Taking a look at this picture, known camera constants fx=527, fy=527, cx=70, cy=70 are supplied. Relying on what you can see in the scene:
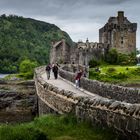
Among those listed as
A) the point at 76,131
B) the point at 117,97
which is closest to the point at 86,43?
the point at 117,97

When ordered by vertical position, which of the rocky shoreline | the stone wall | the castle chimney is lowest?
the rocky shoreline

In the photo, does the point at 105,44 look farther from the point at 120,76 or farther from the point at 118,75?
the point at 120,76

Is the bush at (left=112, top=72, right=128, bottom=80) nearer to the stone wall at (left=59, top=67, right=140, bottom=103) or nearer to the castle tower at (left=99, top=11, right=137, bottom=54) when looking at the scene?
the castle tower at (left=99, top=11, right=137, bottom=54)

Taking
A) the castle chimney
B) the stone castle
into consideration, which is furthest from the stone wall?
the castle chimney

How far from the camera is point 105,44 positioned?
333ft

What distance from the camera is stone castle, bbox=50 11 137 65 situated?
98.1m

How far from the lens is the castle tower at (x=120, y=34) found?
102250 millimetres

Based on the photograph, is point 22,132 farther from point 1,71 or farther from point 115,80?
point 1,71

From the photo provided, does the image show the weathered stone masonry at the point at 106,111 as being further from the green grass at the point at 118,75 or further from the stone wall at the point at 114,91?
the green grass at the point at 118,75

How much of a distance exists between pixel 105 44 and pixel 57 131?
3360 inches

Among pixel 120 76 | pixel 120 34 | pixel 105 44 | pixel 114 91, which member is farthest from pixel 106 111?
pixel 120 34

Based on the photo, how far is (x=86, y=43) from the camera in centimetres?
10250

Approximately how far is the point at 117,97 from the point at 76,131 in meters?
9.38

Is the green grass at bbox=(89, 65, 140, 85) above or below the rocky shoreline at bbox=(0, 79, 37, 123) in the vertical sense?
above
